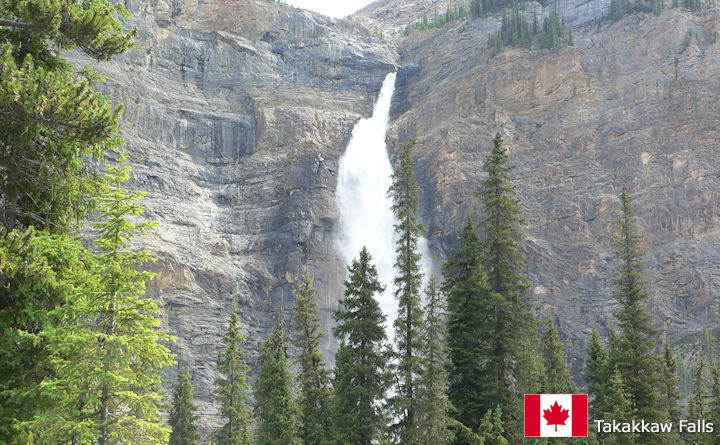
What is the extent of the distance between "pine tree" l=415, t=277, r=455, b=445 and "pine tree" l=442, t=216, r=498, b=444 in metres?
1.60

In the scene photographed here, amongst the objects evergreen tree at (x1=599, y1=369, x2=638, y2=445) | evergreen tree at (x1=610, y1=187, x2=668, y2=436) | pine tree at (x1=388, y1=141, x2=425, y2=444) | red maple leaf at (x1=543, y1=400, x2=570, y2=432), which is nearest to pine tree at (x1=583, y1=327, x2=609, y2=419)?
evergreen tree at (x1=610, y1=187, x2=668, y2=436)

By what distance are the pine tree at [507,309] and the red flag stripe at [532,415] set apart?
0.48 metres

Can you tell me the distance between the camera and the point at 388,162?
291 feet

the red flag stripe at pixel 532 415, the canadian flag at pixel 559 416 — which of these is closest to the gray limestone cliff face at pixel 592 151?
the red flag stripe at pixel 532 415

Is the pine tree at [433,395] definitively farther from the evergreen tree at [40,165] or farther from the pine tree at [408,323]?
the evergreen tree at [40,165]

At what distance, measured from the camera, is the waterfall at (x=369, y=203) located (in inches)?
3014

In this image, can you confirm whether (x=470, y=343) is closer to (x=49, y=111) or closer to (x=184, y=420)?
(x=49, y=111)

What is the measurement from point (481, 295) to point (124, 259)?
56.0 feet

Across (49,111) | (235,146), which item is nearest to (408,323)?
(49,111)

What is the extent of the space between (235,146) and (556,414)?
74.5 m

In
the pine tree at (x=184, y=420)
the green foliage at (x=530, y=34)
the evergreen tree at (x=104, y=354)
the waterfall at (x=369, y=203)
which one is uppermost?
the green foliage at (x=530, y=34)

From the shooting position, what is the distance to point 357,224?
81.1m

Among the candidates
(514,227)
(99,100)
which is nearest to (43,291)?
(99,100)

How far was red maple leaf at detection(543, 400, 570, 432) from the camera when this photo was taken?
21.8 metres
